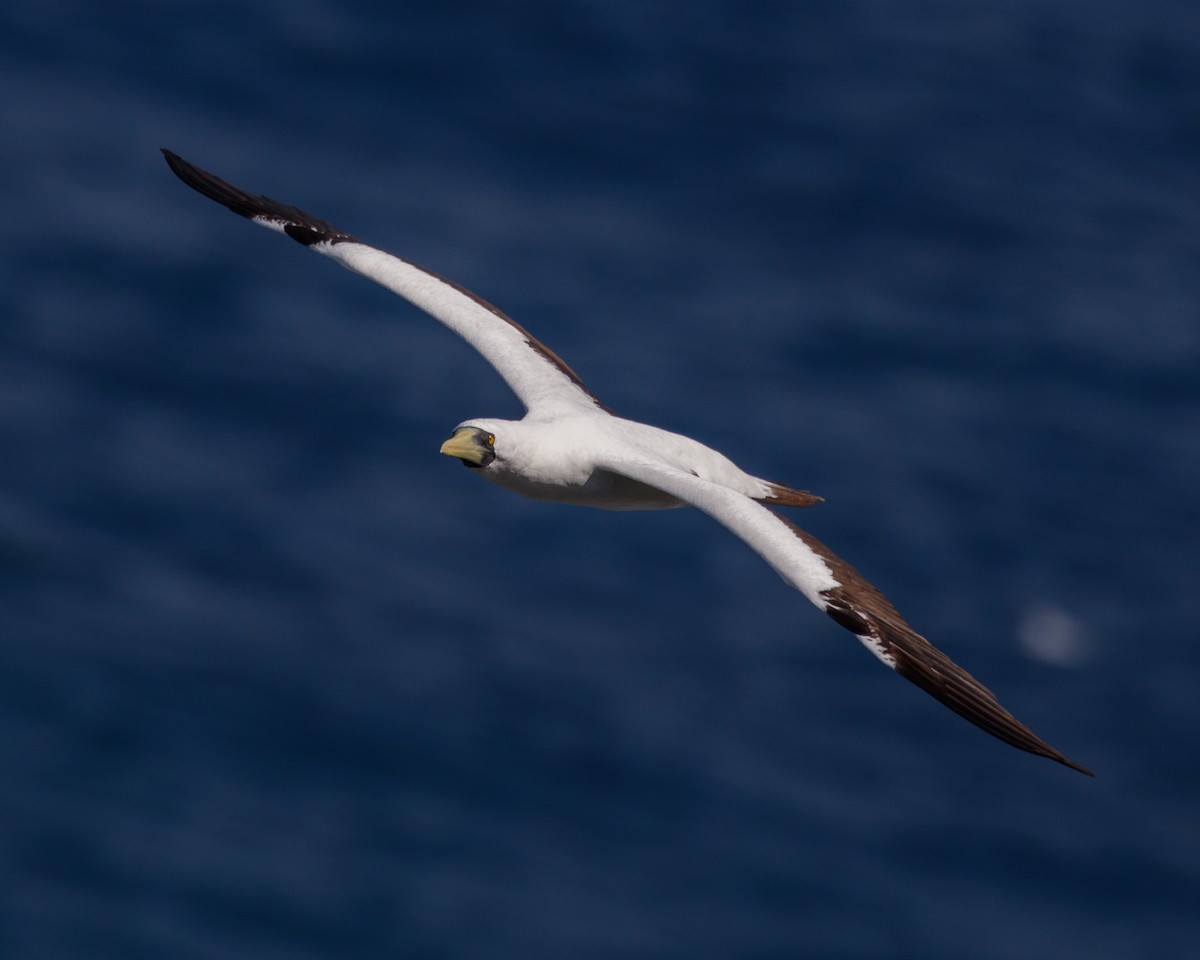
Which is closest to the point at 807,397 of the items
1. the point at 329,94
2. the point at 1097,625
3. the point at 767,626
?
the point at 767,626

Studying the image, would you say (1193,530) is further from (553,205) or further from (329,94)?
(329,94)

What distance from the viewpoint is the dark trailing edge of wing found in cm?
1702

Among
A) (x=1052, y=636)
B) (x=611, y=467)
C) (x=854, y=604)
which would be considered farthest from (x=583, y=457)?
(x=1052, y=636)

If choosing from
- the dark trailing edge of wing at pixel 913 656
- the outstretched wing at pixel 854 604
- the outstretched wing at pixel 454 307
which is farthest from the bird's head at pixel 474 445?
the dark trailing edge of wing at pixel 913 656

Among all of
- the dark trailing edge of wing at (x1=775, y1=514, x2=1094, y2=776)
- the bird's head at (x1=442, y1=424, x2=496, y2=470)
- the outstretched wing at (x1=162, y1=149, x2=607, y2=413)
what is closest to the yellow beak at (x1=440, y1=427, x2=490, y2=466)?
the bird's head at (x1=442, y1=424, x2=496, y2=470)

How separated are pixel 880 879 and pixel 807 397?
56.3 feet

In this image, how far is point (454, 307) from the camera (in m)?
23.7

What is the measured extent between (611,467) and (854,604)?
346cm

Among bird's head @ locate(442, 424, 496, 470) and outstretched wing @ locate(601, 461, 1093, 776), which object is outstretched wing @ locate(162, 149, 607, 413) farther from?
outstretched wing @ locate(601, 461, 1093, 776)

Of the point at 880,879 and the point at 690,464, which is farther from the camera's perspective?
the point at 880,879

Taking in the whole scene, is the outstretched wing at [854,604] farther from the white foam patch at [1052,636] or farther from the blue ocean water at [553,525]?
the white foam patch at [1052,636]

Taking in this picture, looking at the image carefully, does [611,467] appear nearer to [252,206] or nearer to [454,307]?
[454,307]

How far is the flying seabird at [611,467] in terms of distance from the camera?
17859 mm

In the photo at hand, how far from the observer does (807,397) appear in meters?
69.1
